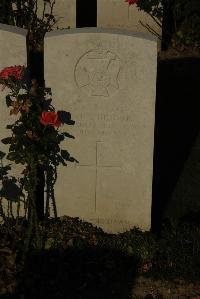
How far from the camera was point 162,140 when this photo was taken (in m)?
6.63

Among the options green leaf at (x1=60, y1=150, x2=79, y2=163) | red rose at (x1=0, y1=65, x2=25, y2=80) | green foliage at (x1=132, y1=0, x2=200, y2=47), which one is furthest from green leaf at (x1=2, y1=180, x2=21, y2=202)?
green foliage at (x1=132, y1=0, x2=200, y2=47)

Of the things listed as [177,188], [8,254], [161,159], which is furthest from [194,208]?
[8,254]

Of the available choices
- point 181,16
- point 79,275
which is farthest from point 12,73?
point 181,16

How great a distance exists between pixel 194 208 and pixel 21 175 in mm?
1554

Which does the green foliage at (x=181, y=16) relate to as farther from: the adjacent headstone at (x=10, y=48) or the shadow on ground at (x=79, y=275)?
the shadow on ground at (x=79, y=275)

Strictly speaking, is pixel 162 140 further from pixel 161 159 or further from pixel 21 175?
pixel 21 175

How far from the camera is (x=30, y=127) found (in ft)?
14.7

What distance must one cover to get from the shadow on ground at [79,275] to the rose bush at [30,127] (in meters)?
0.32

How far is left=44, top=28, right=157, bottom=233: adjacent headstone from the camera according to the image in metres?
4.54

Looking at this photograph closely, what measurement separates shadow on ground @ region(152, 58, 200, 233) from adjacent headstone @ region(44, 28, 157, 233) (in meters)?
0.48

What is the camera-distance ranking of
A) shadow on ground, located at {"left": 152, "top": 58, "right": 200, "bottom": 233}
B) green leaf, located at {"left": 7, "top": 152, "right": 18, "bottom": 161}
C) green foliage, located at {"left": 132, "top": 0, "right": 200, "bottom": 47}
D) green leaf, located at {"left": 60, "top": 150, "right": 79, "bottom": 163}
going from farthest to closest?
green foliage, located at {"left": 132, "top": 0, "right": 200, "bottom": 47}, shadow on ground, located at {"left": 152, "top": 58, "right": 200, "bottom": 233}, green leaf, located at {"left": 60, "top": 150, "right": 79, "bottom": 163}, green leaf, located at {"left": 7, "top": 152, "right": 18, "bottom": 161}

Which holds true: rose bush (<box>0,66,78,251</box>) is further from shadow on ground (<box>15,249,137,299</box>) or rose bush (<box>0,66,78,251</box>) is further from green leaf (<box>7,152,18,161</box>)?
shadow on ground (<box>15,249,137,299</box>)

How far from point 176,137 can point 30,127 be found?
2.59 m

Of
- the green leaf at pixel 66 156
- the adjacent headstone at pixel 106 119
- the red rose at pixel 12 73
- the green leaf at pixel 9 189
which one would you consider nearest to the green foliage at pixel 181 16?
the adjacent headstone at pixel 106 119
